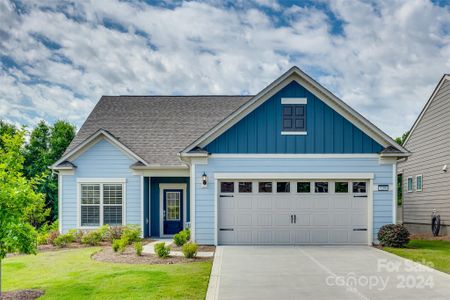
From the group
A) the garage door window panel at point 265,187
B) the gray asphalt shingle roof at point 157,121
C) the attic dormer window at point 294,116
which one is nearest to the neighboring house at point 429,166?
the attic dormer window at point 294,116

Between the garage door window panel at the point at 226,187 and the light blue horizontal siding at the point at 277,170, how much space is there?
38 cm

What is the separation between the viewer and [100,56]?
851 inches

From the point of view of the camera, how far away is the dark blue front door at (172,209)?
22.0m

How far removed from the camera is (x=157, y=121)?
977 inches

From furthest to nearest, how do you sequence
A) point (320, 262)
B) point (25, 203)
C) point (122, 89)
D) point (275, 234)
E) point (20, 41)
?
point (122, 89), point (20, 41), point (275, 234), point (320, 262), point (25, 203)

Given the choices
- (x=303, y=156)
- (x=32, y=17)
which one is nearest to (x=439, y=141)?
(x=303, y=156)

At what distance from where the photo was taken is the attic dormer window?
1744 cm

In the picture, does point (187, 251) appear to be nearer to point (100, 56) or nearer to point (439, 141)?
point (100, 56)

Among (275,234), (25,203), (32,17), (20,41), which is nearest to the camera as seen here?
(25,203)

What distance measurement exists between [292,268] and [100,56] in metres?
13.6

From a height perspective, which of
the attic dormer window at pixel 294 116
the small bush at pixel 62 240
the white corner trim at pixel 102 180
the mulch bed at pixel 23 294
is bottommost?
the small bush at pixel 62 240

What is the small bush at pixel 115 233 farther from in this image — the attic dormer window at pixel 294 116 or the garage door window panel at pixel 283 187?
the attic dormer window at pixel 294 116

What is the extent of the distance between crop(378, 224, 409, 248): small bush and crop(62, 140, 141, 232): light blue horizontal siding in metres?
9.83

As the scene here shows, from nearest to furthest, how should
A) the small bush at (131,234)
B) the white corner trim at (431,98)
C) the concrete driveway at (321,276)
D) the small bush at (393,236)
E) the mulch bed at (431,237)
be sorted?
the concrete driveway at (321,276) → the small bush at (393,236) → the small bush at (131,234) → the mulch bed at (431,237) → the white corner trim at (431,98)
